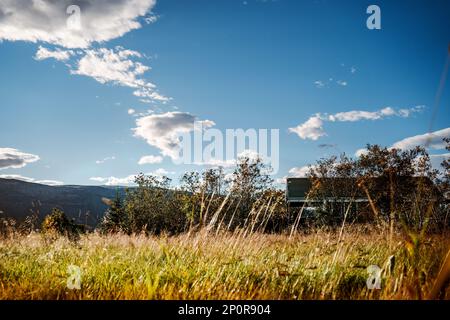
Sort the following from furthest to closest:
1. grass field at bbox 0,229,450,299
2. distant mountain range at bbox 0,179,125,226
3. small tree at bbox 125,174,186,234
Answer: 1. distant mountain range at bbox 0,179,125,226
2. small tree at bbox 125,174,186,234
3. grass field at bbox 0,229,450,299

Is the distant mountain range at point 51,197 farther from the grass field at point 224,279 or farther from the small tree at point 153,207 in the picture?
the grass field at point 224,279

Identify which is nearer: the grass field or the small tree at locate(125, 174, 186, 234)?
the grass field

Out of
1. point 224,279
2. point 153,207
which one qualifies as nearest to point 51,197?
point 153,207

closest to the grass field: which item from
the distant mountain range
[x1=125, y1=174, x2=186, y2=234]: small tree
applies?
[x1=125, y1=174, x2=186, y2=234]: small tree

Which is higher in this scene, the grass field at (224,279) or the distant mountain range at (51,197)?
the grass field at (224,279)

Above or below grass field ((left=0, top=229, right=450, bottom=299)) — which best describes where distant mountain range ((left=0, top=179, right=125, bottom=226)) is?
below

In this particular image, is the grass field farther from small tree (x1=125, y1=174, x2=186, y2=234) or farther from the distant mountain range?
the distant mountain range

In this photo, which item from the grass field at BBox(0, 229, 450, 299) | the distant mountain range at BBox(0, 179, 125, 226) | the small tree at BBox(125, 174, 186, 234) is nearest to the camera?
the grass field at BBox(0, 229, 450, 299)

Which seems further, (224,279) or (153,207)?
(153,207)

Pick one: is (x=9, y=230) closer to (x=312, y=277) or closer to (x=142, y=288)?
(x=142, y=288)

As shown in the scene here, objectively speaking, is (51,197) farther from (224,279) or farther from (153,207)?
(224,279)

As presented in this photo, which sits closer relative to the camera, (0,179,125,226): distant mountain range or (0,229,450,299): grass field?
(0,229,450,299): grass field

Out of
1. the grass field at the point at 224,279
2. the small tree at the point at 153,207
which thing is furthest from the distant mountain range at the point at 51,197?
the grass field at the point at 224,279

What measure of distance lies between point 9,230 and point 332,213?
19.0 m
